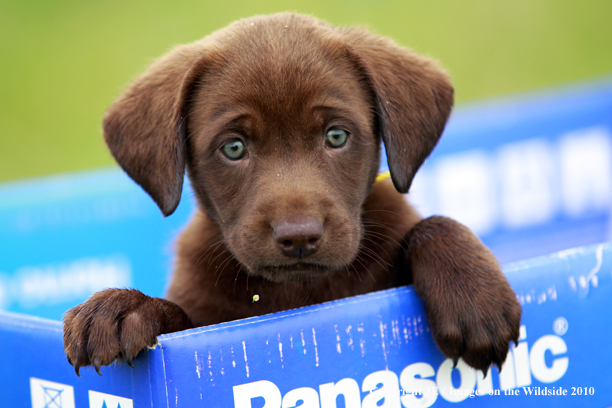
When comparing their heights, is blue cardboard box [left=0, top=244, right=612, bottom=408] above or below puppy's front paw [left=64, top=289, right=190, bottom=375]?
below

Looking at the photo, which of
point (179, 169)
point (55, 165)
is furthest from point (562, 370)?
point (55, 165)

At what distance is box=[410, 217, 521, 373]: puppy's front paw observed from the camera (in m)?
2.32

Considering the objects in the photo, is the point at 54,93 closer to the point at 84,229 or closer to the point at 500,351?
the point at 84,229

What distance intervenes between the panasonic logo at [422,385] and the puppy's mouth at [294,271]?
0.38 meters

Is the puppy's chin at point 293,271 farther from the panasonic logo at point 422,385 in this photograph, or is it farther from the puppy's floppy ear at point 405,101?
the puppy's floppy ear at point 405,101

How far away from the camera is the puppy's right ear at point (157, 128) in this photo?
258 centimetres

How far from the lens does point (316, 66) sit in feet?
8.41

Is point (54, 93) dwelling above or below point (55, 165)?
above

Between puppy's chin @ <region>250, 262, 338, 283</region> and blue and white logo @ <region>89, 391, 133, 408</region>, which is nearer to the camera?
blue and white logo @ <region>89, 391, 133, 408</region>

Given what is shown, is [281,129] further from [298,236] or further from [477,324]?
[477,324]

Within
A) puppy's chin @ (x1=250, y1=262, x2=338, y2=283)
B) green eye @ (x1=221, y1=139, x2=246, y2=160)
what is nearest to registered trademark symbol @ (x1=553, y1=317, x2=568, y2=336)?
puppy's chin @ (x1=250, y1=262, x2=338, y2=283)

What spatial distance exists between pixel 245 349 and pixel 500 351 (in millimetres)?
886

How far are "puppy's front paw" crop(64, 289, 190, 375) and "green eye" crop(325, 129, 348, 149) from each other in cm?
86

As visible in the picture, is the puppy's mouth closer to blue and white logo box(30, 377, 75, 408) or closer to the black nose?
the black nose
